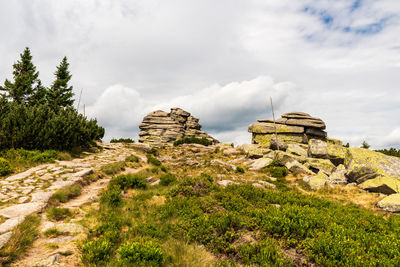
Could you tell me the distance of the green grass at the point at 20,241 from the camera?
4.32 metres

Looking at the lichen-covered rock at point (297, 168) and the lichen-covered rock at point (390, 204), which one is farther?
the lichen-covered rock at point (297, 168)

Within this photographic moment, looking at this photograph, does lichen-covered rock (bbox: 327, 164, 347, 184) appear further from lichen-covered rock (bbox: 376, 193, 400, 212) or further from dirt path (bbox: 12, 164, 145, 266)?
dirt path (bbox: 12, 164, 145, 266)

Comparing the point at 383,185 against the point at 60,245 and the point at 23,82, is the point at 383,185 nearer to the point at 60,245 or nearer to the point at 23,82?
the point at 60,245

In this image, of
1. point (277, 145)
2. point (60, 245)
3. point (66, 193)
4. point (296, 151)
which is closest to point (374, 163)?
point (296, 151)

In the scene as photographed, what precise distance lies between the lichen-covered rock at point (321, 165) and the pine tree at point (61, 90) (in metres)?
43.1

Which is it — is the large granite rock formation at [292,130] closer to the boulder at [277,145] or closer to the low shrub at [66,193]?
the boulder at [277,145]

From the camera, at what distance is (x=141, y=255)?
14.8 ft

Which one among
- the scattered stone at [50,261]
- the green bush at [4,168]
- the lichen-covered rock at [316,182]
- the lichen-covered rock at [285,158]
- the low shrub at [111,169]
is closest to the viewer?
the scattered stone at [50,261]

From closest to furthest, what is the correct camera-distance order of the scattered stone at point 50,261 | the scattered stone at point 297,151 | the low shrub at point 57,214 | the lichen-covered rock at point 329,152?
the scattered stone at point 50,261 → the low shrub at point 57,214 → the lichen-covered rock at point 329,152 → the scattered stone at point 297,151

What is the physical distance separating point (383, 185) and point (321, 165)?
7086mm

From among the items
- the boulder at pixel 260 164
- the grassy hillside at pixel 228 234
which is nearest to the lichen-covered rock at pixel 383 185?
the grassy hillside at pixel 228 234

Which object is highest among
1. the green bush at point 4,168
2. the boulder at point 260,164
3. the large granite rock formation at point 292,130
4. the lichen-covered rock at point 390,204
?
the large granite rock formation at point 292,130

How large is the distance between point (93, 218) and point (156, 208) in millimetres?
2284

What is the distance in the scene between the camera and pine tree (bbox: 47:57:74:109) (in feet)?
125
